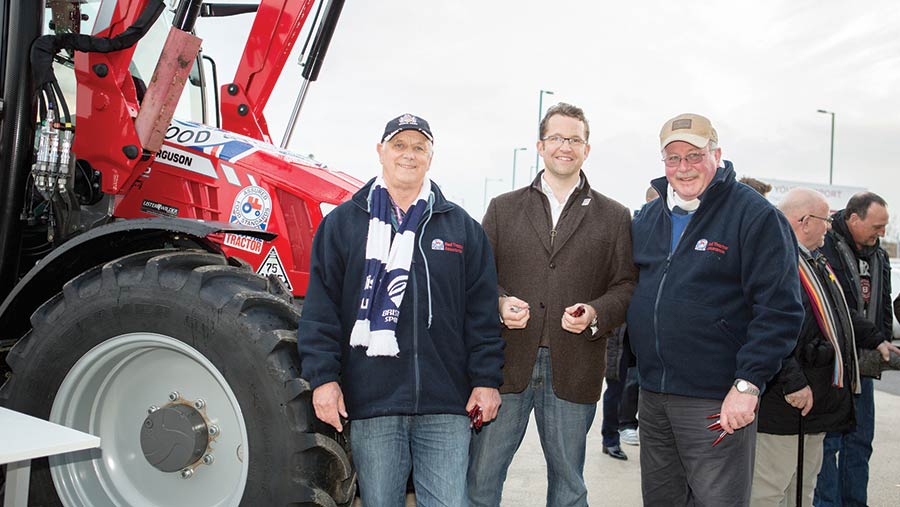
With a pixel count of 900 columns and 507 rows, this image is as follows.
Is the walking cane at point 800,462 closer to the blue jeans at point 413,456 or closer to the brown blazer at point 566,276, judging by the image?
the brown blazer at point 566,276

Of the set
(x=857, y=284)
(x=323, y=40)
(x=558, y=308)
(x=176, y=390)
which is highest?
(x=323, y=40)

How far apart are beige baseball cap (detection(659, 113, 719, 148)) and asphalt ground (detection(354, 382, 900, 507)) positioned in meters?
2.63

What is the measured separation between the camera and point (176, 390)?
3.06 metres

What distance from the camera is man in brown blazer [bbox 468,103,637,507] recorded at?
3111 mm

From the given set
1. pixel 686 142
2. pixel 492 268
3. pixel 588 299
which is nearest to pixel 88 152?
pixel 492 268

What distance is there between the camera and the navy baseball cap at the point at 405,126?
9.09ft

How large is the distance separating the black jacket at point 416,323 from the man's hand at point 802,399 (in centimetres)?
152

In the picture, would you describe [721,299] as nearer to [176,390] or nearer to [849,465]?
[176,390]

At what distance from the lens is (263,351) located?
268cm

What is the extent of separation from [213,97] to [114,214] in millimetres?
1817

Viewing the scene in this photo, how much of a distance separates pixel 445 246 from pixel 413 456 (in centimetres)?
79

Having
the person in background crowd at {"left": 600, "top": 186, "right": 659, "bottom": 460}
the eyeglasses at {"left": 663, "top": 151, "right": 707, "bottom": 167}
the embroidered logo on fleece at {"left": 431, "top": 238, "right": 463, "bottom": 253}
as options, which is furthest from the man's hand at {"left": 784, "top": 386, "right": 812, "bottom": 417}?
the person in background crowd at {"left": 600, "top": 186, "right": 659, "bottom": 460}

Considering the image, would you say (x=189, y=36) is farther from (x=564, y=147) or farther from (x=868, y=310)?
(x=868, y=310)

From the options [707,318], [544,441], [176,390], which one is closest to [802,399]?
[707,318]
